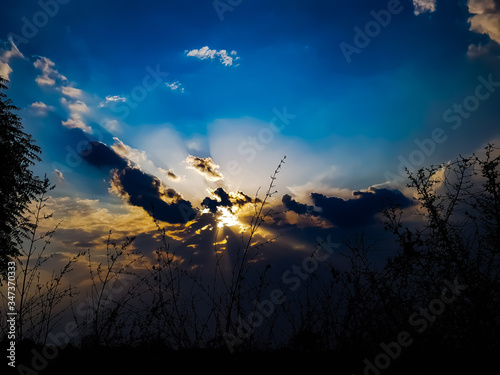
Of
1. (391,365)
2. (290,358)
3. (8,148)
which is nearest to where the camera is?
(391,365)

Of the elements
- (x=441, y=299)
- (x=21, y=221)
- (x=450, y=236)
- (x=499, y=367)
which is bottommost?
(x=499, y=367)

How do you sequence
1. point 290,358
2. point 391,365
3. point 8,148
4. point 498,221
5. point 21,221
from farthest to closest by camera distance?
1. point 21,221
2. point 8,148
3. point 498,221
4. point 290,358
5. point 391,365

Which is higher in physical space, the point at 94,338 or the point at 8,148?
the point at 8,148

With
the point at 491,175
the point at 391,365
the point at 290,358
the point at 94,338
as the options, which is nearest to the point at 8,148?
the point at 94,338

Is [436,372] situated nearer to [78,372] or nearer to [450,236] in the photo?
[450,236]

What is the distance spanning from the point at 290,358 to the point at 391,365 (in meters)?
0.81

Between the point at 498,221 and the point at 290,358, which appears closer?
the point at 290,358

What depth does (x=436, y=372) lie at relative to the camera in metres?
1.75

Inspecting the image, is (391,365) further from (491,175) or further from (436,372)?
(491,175)

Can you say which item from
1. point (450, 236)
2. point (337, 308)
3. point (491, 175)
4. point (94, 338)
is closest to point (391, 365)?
point (337, 308)

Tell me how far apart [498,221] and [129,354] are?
15.4ft

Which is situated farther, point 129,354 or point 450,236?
point 450,236

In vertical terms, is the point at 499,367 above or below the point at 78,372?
below

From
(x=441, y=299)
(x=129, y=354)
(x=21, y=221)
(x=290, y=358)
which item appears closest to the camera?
(x=290, y=358)
